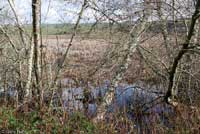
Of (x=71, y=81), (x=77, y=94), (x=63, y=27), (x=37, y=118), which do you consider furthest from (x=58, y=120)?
(x=71, y=81)

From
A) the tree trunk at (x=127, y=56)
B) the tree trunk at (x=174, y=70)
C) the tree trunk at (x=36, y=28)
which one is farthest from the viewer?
the tree trunk at (x=127, y=56)

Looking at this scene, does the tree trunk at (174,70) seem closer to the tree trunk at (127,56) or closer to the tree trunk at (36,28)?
the tree trunk at (127,56)

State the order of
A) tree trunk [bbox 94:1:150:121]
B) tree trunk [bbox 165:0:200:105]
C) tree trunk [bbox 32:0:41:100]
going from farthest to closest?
1. tree trunk [bbox 94:1:150:121]
2. tree trunk [bbox 32:0:41:100]
3. tree trunk [bbox 165:0:200:105]

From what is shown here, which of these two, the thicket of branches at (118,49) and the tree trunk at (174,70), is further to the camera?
the thicket of branches at (118,49)

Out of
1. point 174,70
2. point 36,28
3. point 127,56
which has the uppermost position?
point 36,28

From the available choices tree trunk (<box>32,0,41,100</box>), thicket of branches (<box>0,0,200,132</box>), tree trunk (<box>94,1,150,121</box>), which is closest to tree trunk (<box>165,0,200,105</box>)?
thicket of branches (<box>0,0,200,132</box>)

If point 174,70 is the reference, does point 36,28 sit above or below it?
above

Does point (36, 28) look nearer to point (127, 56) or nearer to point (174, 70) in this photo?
point (127, 56)

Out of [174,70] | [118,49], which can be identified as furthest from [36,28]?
[174,70]

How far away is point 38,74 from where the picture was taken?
8.81 meters

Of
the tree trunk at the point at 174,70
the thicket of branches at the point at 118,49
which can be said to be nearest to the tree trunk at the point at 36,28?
the thicket of branches at the point at 118,49

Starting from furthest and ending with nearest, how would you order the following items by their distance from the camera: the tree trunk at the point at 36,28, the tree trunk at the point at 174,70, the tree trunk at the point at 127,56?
the tree trunk at the point at 127,56, the tree trunk at the point at 36,28, the tree trunk at the point at 174,70

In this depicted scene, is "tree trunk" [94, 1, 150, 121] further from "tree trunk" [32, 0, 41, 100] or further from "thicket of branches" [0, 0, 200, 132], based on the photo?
"tree trunk" [32, 0, 41, 100]

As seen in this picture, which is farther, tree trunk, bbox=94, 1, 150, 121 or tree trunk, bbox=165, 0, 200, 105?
tree trunk, bbox=94, 1, 150, 121
